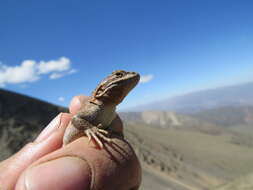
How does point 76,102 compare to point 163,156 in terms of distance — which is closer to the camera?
point 76,102

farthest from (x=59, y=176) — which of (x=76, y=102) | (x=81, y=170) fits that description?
(x=76, y=102)

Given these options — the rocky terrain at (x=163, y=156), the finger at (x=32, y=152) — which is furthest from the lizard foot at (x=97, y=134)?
the rocky terrain at (x=163, y=156)

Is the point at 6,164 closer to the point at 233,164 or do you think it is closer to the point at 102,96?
the point at 102,96

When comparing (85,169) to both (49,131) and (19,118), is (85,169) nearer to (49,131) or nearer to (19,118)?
(49,131)

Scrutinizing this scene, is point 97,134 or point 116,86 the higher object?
point 116,86

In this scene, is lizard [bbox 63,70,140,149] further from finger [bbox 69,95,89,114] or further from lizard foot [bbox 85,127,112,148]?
finger [bbox 69,95,89,114]

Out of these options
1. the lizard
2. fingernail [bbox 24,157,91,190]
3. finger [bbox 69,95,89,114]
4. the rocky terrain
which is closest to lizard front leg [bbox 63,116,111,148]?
the lizard

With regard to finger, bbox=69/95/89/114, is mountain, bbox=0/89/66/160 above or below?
below


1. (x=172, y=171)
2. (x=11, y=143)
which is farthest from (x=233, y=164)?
(x=11, y=143)

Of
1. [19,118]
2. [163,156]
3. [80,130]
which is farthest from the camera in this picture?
[163,156]
